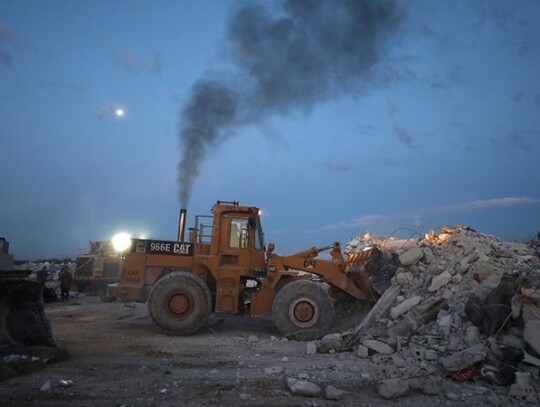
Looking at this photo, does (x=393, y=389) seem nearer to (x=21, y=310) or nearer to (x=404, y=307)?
(x=404, y=307)

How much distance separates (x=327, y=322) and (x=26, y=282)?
251 inches

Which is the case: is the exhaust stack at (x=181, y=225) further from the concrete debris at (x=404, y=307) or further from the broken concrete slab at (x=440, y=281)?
the broken concrete slab at (x=440, y=281)

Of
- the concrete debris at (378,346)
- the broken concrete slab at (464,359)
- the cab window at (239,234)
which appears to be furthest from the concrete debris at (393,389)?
the cab window at (239,234)

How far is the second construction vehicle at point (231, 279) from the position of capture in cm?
1028

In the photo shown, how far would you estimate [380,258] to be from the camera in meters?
12.3

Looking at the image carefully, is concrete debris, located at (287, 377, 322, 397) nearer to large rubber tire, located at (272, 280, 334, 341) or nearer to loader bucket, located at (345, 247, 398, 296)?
large rubber tire, located at (272, 280, 334, 341)

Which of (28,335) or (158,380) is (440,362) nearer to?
(158,380)

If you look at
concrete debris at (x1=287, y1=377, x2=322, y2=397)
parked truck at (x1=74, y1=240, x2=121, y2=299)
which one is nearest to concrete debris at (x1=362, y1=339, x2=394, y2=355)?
concrete debris at (x1=287, y1=377, x2=322, y2=397)

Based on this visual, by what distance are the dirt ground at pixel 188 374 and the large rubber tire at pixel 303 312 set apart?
420 millimetres

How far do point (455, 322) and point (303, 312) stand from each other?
3451 millimetres

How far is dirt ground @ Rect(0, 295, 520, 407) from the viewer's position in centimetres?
544

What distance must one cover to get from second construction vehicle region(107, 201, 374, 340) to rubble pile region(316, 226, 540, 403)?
A: 124 centimetres

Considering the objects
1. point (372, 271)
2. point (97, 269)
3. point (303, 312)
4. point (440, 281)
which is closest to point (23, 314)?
point (303, 312)

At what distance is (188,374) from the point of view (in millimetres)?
6637
